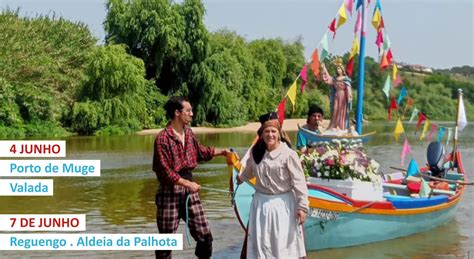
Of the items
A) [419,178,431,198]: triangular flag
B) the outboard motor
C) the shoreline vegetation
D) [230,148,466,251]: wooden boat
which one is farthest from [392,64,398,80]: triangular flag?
the shoreline vegetation

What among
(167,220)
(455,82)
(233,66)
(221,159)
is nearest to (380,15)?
(167,220)

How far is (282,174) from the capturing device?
492cm

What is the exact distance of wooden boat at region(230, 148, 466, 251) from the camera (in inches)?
303

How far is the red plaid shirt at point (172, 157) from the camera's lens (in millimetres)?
5457

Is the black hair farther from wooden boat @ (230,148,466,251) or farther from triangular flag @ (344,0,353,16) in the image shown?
triangular flag @ (344,0,353,16)

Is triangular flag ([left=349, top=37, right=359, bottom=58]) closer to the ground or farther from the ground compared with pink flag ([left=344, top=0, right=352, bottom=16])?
closer to the ground

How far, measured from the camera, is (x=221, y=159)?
21.0m

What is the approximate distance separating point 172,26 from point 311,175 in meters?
28.4

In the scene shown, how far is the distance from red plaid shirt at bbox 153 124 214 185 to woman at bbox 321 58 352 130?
4.38 meters

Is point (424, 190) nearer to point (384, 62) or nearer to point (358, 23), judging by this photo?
point (384, 62)

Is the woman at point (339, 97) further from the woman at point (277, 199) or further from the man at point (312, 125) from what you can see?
the woman at point (277, 199)

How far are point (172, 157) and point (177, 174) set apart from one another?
16cm

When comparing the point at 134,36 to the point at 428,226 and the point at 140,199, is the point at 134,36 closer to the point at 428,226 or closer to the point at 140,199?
the point at 140,199

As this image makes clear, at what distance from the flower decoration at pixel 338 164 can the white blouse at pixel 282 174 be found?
11.1ft
